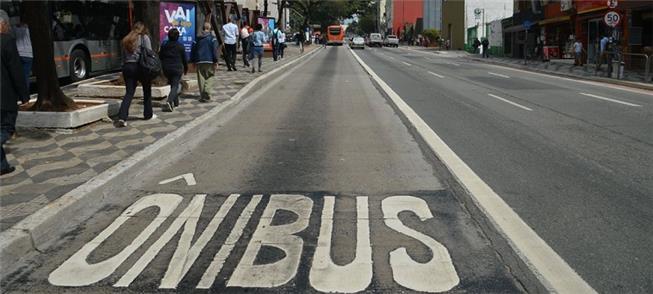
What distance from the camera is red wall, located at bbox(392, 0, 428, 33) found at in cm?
12619

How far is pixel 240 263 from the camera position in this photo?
4711 millimetres

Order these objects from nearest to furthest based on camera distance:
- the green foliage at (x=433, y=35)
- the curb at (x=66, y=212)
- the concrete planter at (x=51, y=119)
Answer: the curb at (x=66, y=212), the concrete planter at (x=51, y=119), the green foliage at (x=433, y=35)

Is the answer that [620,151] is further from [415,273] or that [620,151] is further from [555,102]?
[555,102]

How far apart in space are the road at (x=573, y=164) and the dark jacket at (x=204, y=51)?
14.8 feet

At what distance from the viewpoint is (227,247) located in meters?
5.06

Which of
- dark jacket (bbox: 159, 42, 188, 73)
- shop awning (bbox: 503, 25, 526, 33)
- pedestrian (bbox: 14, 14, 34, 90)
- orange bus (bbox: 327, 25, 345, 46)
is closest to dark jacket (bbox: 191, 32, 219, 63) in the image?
dark jacket (bbox: 159, 42, 188, 73)

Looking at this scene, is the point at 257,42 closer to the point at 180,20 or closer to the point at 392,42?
the point at 180,20

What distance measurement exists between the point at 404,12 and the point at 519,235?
128463 mm

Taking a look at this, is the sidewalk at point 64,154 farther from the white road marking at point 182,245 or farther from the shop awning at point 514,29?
the shop awning at point 514,29

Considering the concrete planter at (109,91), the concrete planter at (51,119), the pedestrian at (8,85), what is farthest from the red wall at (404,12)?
the pedestrian at (8,85)

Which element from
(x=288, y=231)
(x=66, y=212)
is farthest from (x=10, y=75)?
(x=288, y=231)

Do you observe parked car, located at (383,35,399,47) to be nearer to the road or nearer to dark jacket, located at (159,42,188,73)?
the road

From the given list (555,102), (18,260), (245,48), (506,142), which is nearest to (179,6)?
(245,48)

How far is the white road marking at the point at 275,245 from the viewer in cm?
440
